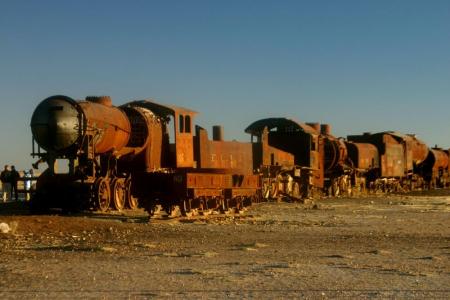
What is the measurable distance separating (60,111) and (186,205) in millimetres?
4600

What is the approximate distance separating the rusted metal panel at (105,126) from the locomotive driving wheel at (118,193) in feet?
3.26

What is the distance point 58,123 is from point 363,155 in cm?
2723

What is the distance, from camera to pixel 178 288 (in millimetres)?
8484

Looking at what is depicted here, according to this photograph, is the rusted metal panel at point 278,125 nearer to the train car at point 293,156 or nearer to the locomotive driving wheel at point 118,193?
the train car at point 293,156

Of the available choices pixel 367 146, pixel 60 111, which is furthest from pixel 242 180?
pixel 367 146

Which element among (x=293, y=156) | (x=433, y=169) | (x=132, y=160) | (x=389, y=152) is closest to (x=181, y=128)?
(x=132, y=160)

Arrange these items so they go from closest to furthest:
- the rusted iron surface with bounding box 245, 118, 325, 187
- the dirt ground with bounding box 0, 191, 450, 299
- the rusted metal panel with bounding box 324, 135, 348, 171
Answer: the dirt ground with bounding box 0, 191, 450, 299 < the rusted iron surface with bounding box 245, 118, 325, 187 < the rusted metal panel with bounding box 324, 135, 348, 171

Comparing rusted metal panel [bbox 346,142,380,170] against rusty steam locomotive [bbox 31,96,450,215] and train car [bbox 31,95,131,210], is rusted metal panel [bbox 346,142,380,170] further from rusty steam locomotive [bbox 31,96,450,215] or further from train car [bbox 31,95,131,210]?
train car [bbox 31,95,131,210]

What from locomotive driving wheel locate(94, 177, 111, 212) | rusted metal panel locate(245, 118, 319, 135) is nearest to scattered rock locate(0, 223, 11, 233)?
locomotive driving wheel locate(94, 177, 111, 212)

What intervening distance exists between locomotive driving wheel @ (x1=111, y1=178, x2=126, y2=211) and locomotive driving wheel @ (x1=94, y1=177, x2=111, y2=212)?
23 centimetres

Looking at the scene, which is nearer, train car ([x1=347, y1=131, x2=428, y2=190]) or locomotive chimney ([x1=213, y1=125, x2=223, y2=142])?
locomotive chimney ([x1=213, y1=125, x2=223, y2=142])

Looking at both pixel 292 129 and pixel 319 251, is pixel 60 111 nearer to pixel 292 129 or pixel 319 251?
pixel 319 251

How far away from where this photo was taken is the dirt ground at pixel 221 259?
27.6ft

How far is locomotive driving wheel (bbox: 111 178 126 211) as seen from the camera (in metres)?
20.5
